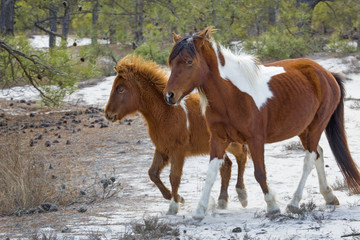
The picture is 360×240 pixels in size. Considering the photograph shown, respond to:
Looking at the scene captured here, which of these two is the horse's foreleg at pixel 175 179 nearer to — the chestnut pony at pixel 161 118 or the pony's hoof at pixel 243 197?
the chestnut pony at pixel 161 118

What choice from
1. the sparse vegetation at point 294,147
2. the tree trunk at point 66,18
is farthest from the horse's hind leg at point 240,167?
the tree trunk at point 66,18

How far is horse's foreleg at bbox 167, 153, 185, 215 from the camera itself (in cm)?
574

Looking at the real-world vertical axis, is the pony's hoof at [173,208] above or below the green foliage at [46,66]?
below

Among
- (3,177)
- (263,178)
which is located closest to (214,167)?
(263,178)

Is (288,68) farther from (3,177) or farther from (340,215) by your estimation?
(3,177)

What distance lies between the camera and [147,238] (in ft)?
14.3

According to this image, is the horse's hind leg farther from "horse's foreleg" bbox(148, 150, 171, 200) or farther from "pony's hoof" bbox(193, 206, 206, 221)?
"pony's hoof" bbox(193, 206, 206, 221)

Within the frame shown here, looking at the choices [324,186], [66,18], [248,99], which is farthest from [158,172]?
[66,18]

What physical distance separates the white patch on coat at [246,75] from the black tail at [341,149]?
127 centimetres

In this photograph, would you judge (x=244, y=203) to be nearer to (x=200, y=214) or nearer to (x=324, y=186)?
(x=324, y=186)

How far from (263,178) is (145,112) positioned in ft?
5.84

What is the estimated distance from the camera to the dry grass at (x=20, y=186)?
18.8 feet

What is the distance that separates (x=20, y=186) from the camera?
18.9 feet

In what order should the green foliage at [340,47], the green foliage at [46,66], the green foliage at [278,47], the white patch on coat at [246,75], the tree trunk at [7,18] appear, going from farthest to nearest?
the green foliage at [340,47], the green foliage at [278,47], the tree trunk at [7,18], the green foliage at [46,66], the white patch on coat at [246,75]
